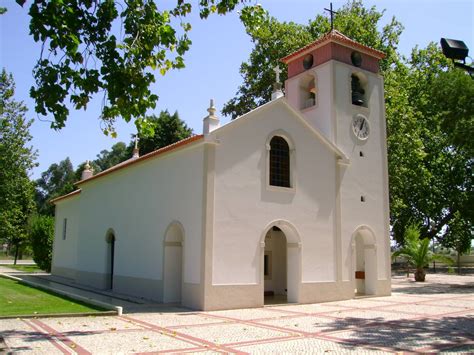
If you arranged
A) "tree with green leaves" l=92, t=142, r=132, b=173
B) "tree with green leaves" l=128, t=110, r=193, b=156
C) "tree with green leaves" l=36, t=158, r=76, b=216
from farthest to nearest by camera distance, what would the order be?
"tree with green leaves" l=36, t=158, r=76, b=216 → "tree with green leaves" l=92, t=142, r=132, b=173 → "tree with green leaves" l=128, t=110, r=193, b=156

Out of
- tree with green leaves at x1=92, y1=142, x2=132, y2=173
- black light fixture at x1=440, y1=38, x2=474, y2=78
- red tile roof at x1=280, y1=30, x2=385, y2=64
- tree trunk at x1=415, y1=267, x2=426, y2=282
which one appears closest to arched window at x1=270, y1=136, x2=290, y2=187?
red tile roof at x1=280, y1=30, x2=385, y2=64

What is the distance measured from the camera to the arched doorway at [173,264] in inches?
675

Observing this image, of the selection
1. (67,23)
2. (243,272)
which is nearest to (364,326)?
(243,272)

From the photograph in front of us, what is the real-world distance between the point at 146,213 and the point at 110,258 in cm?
496

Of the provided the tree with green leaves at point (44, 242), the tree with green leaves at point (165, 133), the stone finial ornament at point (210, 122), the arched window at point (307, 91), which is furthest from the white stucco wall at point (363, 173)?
the tree with green leaves at point (165, 133)

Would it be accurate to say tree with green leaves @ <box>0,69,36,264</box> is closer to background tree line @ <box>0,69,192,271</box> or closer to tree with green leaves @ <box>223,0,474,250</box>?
background tree line @ <box>0,69,192,271</box>

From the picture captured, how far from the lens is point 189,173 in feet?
54.1

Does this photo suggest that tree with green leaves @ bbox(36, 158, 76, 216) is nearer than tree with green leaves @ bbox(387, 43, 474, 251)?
No

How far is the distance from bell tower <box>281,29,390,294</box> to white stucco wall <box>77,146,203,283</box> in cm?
635

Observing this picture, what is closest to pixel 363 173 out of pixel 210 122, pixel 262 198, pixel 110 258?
pixel 262 198

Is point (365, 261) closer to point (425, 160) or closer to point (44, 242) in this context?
point (425, 160)

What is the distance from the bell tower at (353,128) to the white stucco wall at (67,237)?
15711 mm

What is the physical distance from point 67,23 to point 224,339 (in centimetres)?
730

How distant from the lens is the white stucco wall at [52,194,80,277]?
2802 centimetres
